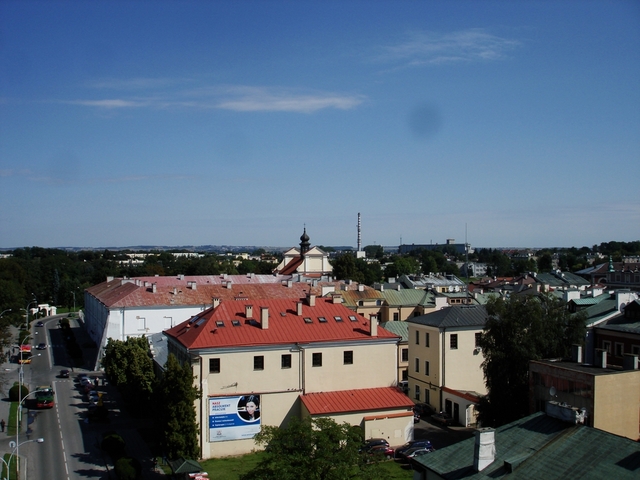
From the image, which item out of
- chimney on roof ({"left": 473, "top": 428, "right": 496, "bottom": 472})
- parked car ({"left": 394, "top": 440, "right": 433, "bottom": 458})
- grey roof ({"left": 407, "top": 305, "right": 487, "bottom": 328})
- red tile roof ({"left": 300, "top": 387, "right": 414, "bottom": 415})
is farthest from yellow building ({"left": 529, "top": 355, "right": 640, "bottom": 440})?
grey roof ({"left": 407, "top": 305, "right": 487, "bottom": 328})

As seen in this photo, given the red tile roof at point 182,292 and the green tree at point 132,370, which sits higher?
the red tile roof at point 182,292

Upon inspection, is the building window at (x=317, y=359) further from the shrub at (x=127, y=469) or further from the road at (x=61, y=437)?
the road at (x=61, y=437)

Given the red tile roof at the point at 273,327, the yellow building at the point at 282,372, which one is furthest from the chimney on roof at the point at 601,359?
the red tile roof at the point at 273,327

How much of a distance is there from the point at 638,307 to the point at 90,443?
135ft

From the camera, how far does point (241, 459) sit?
3900cm

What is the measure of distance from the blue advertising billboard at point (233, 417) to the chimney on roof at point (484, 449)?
20.4 metres

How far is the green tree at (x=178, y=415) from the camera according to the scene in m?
36.3

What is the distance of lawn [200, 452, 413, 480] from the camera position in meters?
35.5

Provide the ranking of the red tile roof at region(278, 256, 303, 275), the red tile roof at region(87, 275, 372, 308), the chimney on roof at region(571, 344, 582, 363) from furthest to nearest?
the red tile roof at region(278, 256, 303, 275)
the red tile roof at region(87, 275, 372, 308)
the chimney on roof at region(571, 344, 582, 363)

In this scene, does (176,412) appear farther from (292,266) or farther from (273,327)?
(292,266)

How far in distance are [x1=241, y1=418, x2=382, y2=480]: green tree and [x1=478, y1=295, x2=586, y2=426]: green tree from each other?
48.1 ft

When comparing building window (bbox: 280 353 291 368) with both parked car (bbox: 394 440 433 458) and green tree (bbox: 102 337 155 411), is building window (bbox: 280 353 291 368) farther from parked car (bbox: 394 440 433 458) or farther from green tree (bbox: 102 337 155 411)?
green tree (bbox: 102 337 155 411)

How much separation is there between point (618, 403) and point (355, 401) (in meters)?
19.0

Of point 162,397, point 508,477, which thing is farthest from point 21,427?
point 508,477
